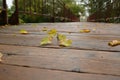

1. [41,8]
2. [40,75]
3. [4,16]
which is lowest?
[40,75]

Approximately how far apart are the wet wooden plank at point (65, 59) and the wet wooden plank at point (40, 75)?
0.06m

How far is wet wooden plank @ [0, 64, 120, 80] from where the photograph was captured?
115 centimetres

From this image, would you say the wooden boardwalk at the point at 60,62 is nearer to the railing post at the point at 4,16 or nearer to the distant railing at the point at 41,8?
the railing post at the point at 4,16

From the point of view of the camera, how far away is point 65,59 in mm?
1459

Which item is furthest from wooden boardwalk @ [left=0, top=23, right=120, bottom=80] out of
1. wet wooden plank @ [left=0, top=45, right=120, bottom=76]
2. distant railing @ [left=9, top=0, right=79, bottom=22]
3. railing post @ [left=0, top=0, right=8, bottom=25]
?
distant railing @ [left=9, top=0, right=79, bottom=22]

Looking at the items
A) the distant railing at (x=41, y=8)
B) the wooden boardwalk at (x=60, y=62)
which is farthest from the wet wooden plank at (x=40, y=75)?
the distant railing at (x=41, y=8)

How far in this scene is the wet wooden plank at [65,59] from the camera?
1.29m

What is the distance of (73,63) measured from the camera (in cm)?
137

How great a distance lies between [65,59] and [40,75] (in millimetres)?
301

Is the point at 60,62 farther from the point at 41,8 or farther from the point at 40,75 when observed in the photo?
the point at 41,8

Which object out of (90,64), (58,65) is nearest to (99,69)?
(90,64)

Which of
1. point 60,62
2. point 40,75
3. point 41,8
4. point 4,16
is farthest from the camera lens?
point 41,8

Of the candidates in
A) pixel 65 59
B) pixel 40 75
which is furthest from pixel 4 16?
pixel 40 75

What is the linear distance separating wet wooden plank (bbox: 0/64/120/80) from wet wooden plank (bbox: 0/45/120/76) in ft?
0.18
